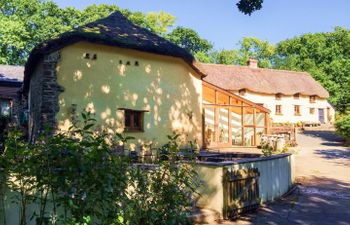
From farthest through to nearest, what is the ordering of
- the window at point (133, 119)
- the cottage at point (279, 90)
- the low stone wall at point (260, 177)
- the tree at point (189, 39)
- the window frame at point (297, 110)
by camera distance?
the tree at point (189, 39)
the window frame at point (297, 110)
the cottage at point (279, 90)
the window at point (133, 119)
the low stone wall at point (260, 177)

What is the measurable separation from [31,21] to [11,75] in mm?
20044

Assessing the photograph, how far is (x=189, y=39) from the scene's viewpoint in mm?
63531

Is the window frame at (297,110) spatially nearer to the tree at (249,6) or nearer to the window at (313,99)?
the window at (313,99)

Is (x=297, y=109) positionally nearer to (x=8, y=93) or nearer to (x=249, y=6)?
(x=8, y=93)

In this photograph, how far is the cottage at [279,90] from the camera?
1545 inches

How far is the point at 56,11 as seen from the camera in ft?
151

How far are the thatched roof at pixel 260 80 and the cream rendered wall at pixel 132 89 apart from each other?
67.8 ft

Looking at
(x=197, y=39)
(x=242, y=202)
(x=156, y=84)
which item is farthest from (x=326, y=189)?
(x=197, y=39)

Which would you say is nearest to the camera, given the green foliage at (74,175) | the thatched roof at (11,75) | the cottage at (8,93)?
the green foliage at (74,175)

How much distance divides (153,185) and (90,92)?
9.19 m

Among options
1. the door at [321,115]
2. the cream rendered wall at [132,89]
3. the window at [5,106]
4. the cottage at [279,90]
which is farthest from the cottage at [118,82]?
the door at [321,115]

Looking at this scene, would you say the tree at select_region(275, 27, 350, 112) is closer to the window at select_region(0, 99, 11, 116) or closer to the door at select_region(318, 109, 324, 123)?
the door at select_region(318, 109, 324, 123)

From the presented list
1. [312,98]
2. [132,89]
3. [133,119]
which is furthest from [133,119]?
[312,98]

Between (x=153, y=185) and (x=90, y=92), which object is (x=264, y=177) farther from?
(x=90, y=92)
